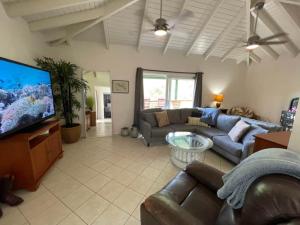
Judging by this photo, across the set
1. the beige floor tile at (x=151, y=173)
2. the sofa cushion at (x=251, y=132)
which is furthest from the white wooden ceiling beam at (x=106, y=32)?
the sofa cushion at (x=251, y=132)

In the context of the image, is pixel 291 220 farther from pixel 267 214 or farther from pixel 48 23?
pixel 48 23

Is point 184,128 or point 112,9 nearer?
point 112,9

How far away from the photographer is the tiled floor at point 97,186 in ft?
5.67

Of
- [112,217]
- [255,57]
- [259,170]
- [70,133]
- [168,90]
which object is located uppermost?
[255,57]

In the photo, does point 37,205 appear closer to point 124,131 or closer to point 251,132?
point 124,131

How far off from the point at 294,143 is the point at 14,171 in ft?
10.3

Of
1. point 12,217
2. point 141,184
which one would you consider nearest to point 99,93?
point 141,184

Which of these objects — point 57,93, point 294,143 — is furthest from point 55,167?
point 294,143

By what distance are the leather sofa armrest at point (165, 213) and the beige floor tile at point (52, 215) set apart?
123cm

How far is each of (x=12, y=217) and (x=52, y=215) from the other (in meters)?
Result: 0.42

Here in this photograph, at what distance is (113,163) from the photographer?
2922 mm

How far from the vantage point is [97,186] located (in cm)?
225

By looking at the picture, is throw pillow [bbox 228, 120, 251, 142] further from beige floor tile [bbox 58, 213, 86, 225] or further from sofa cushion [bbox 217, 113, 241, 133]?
beige floor tile [bbox 58, 213, 86, 225]

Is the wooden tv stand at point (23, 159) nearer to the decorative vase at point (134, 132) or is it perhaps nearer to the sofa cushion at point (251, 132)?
the decorative vase at point (134, 132)
